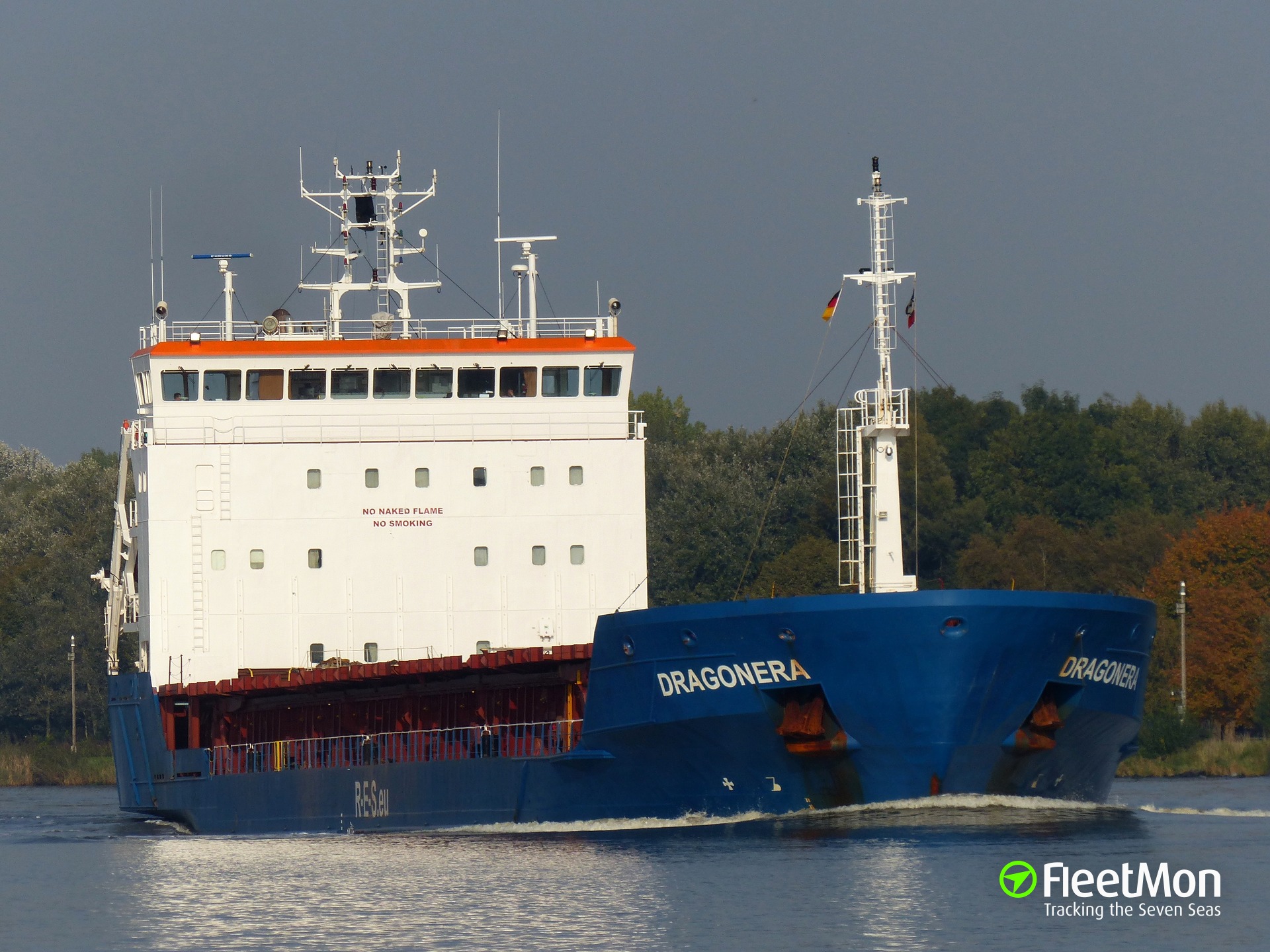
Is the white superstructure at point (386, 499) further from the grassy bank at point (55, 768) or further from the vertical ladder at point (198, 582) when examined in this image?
the grassy bank at point (55, 768)

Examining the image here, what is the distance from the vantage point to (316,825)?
32562 mm

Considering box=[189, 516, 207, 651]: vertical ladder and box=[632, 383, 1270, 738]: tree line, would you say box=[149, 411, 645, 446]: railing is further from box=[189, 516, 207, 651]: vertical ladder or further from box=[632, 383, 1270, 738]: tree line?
box=[632, 383, 1270, 738]: tree line

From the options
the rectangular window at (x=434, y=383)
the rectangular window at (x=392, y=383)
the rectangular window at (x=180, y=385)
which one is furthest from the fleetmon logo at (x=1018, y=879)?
the rectangular window at (x=180, y=385)

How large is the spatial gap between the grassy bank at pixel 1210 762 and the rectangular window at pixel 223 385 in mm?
22183

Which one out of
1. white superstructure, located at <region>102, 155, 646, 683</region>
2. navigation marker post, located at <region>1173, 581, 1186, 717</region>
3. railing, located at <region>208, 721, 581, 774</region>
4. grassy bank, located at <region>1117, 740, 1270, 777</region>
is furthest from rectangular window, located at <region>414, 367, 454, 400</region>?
navigation marker post, located at <region>1173, 581, 1186, 717</region>

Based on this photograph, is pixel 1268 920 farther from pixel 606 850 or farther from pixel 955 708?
pixel 606 850

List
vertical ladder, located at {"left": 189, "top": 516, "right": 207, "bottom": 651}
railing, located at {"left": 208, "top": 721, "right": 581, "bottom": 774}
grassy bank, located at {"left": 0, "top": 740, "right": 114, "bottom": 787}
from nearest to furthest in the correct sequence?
railing, located at {"left": 208, "top": 721, "right": 581, "bottom": 774} < vertical ladder, located at {"left": 189, "top": 516, "right": 207, "bottom": 651} < grassy bank, located at {"left": 0, "top": 740, "right": 114, "bottom": 787}

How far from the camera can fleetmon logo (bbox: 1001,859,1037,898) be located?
22.0 meters

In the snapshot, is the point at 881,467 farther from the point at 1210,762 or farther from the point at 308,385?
the point at 1210,762

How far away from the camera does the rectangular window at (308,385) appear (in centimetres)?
3428

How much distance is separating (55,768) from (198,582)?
35.7 metres

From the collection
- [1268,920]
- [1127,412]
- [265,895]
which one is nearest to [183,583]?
[265,895]

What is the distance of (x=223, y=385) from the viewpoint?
34469 millimetres

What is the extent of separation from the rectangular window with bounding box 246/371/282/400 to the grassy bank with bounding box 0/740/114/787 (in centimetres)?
3428
